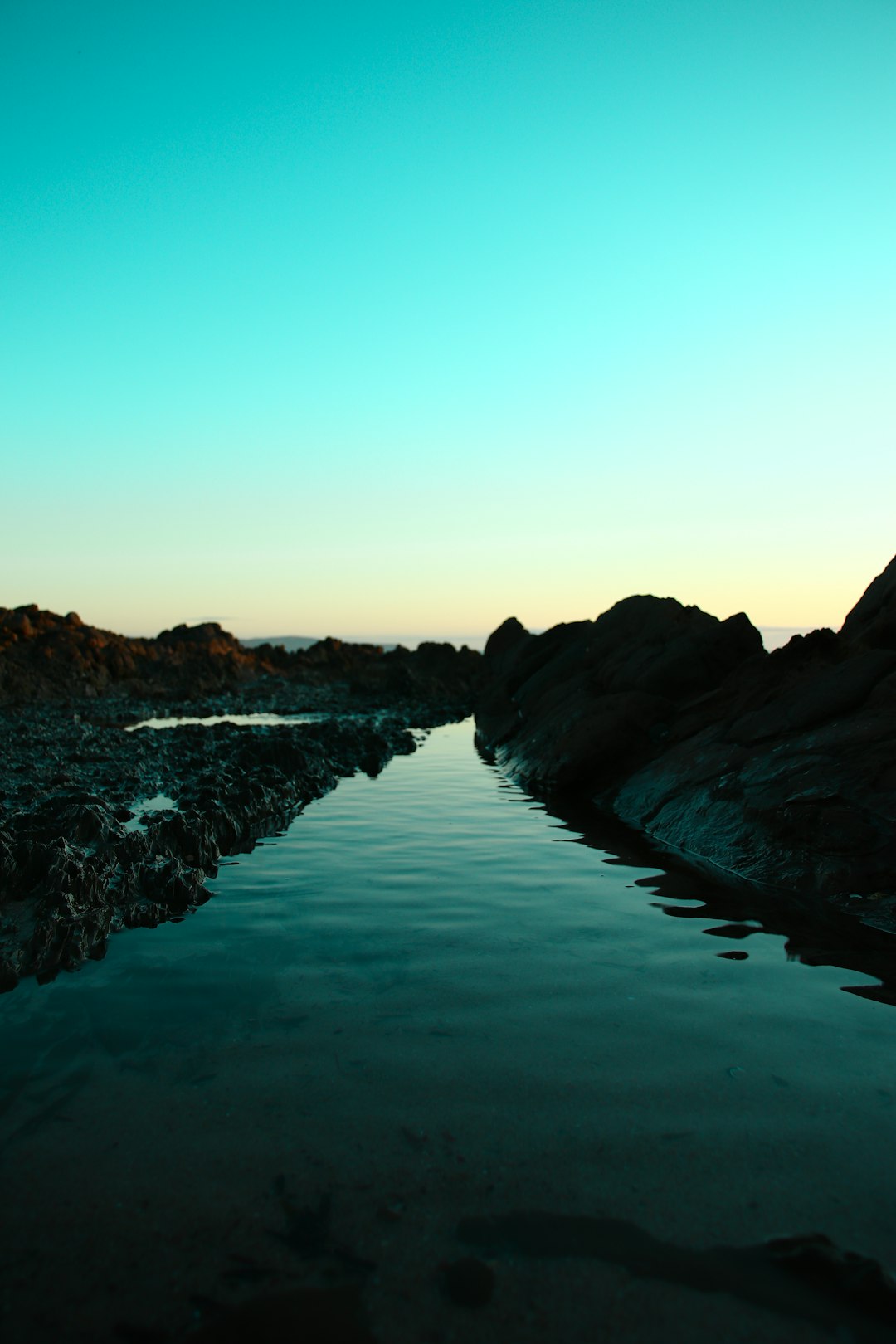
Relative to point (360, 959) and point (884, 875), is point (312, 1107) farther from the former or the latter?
point (884, 875)

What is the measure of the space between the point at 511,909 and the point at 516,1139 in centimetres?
317

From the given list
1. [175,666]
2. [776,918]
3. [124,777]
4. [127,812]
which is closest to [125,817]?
[127,812]

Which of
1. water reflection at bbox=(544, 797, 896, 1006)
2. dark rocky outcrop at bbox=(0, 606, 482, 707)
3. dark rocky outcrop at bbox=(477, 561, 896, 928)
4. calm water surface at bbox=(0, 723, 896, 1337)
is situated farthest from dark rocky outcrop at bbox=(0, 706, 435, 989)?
dark rocky outcrop at bbox=(0, 606, 482, 707)

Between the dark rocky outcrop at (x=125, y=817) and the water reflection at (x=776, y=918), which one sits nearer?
the water reflection at (x=776, y=918)

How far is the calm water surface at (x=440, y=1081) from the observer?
8.71 feet

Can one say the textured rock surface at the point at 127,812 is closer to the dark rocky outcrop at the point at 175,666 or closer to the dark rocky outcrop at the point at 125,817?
the dark rocky outcrop at the point at 125,817

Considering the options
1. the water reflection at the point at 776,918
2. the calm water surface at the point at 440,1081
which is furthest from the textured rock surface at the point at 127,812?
the water reflection at the point at 776,918

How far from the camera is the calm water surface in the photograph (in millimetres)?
2654

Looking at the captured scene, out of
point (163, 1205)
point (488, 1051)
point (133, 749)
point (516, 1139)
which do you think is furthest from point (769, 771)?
point (133, 749)

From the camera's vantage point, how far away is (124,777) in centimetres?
1186

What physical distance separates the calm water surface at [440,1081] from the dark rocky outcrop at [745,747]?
1.55m

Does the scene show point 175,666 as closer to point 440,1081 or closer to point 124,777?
point 124,777

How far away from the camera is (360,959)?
196 inches

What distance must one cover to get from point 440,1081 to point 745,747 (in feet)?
21.8
